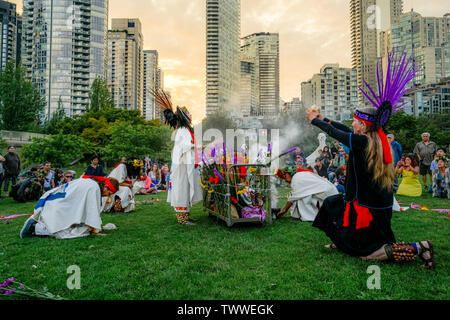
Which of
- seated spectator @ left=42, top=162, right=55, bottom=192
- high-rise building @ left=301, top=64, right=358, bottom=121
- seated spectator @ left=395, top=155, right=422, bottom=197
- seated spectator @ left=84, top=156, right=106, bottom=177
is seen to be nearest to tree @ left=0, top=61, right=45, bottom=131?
seated spectator @ left=42, top=162, right=55, bottom=192

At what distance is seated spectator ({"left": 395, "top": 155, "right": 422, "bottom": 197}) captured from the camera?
10047 mm

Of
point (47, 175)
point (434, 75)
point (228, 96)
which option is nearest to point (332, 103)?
point (434, 75)

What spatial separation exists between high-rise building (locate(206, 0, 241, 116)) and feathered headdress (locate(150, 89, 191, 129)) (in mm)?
74764

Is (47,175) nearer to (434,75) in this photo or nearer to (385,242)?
(385,242)

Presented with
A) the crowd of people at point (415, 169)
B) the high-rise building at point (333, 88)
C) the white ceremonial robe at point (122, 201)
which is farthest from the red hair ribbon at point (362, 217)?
the high-rise building at point (333, 88)

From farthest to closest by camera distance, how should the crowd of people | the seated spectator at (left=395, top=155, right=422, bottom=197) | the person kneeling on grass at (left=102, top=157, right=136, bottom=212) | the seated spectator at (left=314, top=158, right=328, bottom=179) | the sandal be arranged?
the seated spectator at (left=314, top=158, right=328, bottom=179), the seated spectator at (left=395, top=155, right=422, bottom=197), the crowd of people, the person kneeling on grass at (left=102, top=157, right=136, bottom=212), the sandal

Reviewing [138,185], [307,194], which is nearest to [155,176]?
[138,185]

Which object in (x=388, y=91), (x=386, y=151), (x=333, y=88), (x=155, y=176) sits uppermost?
(x=333, y=88)

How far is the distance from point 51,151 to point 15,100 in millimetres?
22155

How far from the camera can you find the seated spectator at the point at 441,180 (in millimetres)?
9547

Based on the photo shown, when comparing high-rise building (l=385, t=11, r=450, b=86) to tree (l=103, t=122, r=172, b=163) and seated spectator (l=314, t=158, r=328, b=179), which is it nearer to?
tree (l=103, t=122, r=172, b=163)

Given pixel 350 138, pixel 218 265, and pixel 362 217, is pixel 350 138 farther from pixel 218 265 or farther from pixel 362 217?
pixel 218 265

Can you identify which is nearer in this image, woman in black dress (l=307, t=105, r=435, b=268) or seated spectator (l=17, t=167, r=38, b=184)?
woman in black dress (l=307, t=105, r=435, b=268)

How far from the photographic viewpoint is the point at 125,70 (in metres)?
107
